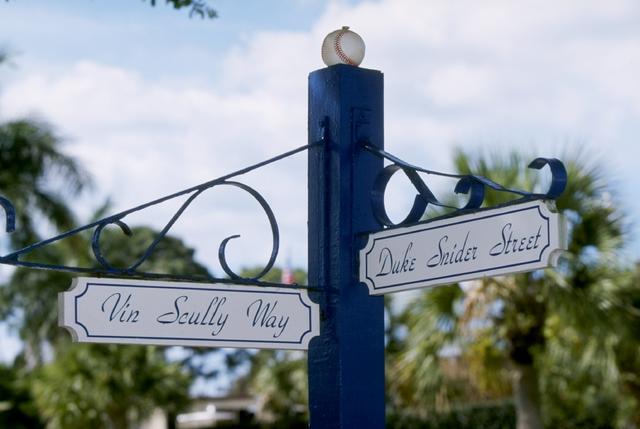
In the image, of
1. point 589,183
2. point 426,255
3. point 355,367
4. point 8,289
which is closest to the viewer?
point 426,255

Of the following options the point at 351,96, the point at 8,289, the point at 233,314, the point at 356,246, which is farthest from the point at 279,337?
the point at 8,289

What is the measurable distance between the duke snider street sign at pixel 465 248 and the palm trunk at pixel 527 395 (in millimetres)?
9615

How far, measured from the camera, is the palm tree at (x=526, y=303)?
13047mm

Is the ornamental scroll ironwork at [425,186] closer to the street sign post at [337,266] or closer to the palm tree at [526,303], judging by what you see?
the street sign post at [337,266]

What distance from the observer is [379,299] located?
487 centimetres

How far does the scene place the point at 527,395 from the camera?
46.2 feet

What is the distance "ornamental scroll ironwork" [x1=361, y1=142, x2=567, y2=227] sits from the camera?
426 centimetres

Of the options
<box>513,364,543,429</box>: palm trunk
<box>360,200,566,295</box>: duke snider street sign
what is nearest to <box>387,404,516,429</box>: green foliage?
<box>513,364,543,429</box>: palm trunk

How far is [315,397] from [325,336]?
0.24 meters

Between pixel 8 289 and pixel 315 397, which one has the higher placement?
pixel 8 289

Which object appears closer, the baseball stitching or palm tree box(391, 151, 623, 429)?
the baseball stitching

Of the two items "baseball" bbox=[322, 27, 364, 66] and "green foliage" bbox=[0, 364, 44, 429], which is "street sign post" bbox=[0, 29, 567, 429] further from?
"green foliage" bbox=[0, 364, 44, 429]

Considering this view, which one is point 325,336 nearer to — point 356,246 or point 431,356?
point 356,246

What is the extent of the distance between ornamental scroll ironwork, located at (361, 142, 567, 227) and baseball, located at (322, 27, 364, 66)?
351 mm
